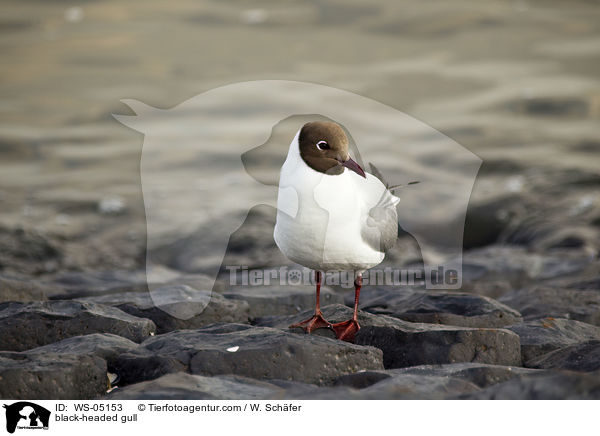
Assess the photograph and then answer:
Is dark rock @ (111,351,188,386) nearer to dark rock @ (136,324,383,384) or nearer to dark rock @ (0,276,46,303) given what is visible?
dark rock @ (136,324,383,384)

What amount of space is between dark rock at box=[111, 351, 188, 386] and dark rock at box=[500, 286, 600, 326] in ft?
10.2

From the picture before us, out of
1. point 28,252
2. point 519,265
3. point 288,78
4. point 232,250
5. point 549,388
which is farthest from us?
point 288,78

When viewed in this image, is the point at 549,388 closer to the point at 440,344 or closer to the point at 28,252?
the point at 440,344

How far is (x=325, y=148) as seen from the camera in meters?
4.69

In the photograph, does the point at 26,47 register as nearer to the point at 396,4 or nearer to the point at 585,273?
the point at 396,4

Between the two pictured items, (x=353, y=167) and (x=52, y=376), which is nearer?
(x=52, y=376)

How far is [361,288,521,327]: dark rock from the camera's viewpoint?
5.41 metres

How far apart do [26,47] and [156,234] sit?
9.20 meters

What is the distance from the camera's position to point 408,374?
4051 millimetres

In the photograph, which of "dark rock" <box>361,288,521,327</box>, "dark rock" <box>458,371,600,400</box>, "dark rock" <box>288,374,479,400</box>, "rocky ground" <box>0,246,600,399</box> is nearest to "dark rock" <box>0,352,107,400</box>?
"rocky ground" <box>0,246,600,399</box>

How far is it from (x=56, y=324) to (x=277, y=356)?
173 centimetres

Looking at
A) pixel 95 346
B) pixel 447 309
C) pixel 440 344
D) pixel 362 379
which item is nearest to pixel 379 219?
pixel 440 344

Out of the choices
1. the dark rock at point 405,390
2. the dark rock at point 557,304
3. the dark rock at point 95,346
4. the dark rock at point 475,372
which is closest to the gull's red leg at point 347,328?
the dark rock at point 475,372

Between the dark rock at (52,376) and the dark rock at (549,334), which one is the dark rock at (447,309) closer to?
the dark rock at (549,334)
